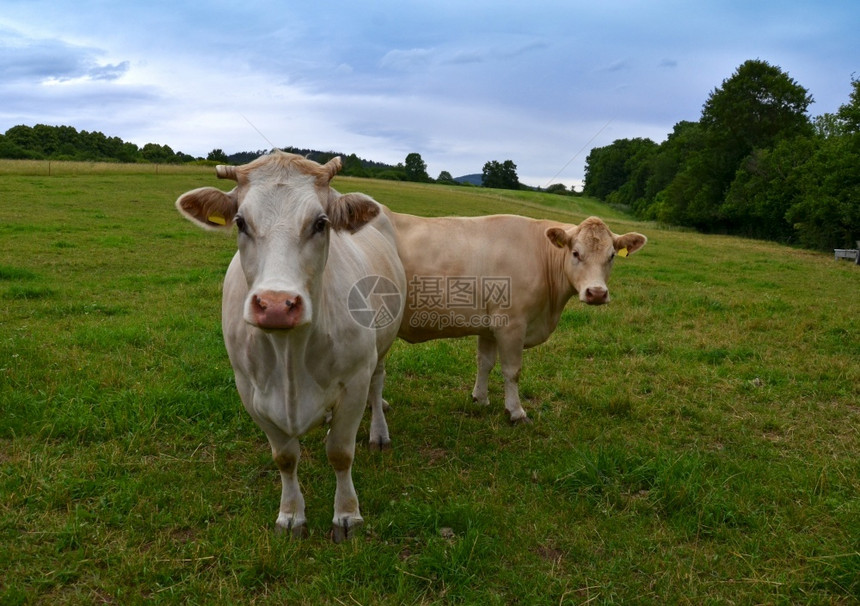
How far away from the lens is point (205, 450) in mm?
4875

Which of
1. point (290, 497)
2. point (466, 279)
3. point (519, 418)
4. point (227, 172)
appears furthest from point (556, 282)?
point (227, 172)

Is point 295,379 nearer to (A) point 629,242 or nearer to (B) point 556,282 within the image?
(B) point 556,282

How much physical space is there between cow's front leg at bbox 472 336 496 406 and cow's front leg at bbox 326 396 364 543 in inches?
104

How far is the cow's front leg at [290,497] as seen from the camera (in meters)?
3.84

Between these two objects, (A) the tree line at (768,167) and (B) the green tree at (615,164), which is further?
(B) the green tree at (615,164)

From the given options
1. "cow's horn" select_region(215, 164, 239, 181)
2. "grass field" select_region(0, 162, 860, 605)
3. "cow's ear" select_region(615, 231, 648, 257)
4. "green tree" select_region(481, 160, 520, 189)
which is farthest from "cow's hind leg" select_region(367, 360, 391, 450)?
"green tree" select_region(481, 160, 520, 189)

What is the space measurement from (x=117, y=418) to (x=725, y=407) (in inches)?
243

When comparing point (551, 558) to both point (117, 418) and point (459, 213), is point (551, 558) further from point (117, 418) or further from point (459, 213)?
point (459, 213)

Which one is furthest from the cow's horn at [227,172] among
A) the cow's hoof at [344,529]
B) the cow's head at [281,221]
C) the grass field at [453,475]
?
the cow's hoof at [344,529]

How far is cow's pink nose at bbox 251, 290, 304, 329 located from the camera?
8.77 feet

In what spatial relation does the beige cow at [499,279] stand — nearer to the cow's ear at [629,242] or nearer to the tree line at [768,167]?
the cow's ear at [629,242]

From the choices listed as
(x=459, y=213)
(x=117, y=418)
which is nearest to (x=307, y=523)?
(x=117, y=418)

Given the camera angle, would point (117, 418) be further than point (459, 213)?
No

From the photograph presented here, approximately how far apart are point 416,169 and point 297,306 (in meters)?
74.4
